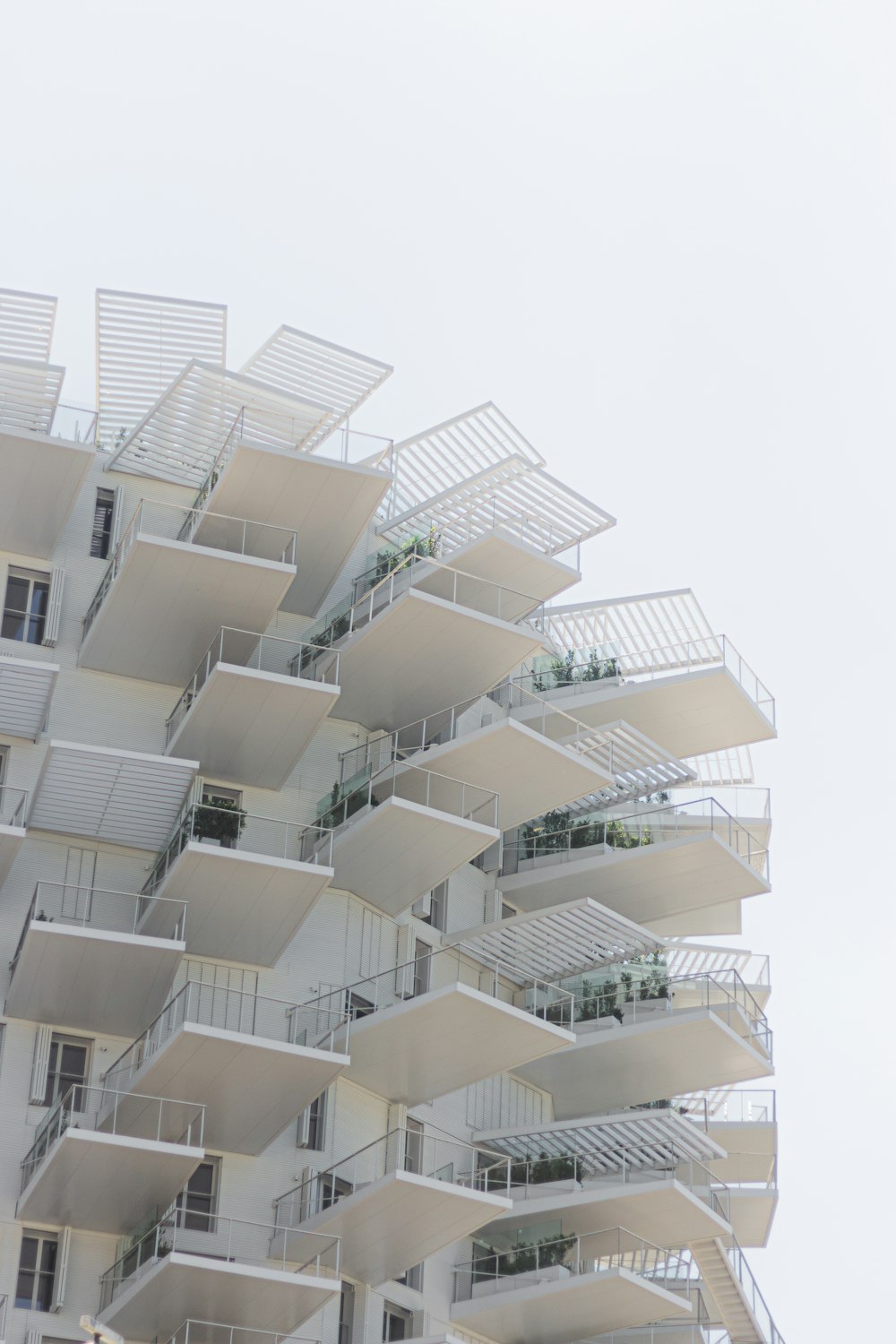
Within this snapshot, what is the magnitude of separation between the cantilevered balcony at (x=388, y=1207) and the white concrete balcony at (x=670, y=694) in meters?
9.11

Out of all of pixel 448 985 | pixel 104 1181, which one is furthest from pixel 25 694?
pixel 448 985

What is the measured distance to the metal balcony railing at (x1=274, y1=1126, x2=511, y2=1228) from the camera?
30188mm

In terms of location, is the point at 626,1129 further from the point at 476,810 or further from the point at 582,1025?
the point at 476,810

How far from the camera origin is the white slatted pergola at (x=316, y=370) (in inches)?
1296

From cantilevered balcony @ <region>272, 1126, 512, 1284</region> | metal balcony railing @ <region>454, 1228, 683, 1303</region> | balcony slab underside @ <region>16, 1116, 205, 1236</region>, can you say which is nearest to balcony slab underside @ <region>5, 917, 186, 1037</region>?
balcony slab underside @ <region>16, 1116, 205, 1236</region>

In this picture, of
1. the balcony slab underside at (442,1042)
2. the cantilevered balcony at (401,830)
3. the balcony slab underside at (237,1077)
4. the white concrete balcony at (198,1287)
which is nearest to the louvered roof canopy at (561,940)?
the cantilevered balcony at (401,830)

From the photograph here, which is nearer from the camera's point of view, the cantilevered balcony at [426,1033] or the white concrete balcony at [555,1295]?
the cantilevered balcony at [426,1033]

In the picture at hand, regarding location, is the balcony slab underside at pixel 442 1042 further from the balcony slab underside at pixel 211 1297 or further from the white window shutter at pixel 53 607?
the white window shutter at pixel 53 607

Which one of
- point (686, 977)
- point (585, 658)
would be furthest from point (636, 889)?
point (585, 658)

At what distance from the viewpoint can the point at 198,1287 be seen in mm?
26844

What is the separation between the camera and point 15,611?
32656 mm

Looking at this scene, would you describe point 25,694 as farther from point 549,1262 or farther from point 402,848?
point 549,1262

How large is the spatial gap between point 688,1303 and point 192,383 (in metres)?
16.5

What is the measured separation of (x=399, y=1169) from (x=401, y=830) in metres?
5.36
